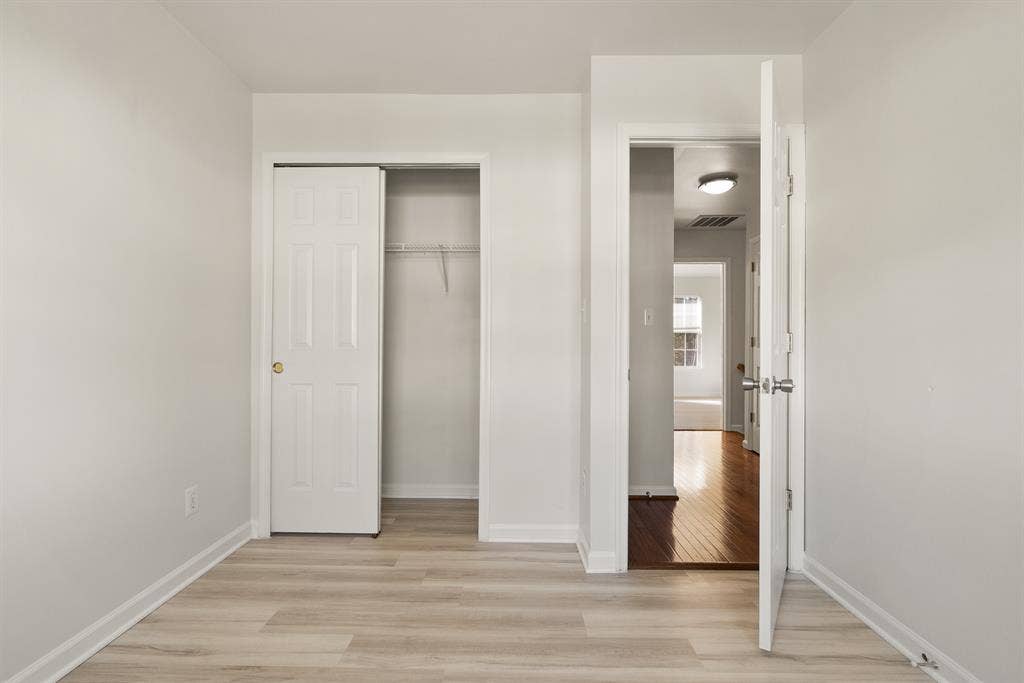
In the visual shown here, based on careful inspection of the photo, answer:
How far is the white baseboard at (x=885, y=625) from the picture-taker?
68.4 inches

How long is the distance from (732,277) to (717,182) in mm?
2572

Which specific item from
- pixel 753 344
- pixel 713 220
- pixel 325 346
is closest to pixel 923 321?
pixel 325 346

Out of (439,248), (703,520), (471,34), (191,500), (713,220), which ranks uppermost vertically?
(713,220)

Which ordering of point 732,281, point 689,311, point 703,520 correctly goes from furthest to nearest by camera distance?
point 689,311, point 732,281, point 703,520

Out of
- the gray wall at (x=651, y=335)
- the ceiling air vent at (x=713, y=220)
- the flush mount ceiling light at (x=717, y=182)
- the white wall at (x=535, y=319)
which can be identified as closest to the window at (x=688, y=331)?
the ceiling air vent at (x=713, y=220)

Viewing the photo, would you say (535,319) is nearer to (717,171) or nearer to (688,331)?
(717,171)

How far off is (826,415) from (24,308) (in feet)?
10.1

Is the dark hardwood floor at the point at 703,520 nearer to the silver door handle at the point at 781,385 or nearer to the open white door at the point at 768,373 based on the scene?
the open white door at the point at 768,373

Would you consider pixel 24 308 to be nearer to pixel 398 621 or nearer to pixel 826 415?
pixel 398 621

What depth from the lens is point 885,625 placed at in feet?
6.64

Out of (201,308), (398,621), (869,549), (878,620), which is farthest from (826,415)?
(201,308)

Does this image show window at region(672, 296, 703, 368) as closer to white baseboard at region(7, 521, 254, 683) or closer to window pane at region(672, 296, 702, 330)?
window pane at region(672, 296, 702, 330)

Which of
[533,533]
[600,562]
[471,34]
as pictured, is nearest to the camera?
[471,34]

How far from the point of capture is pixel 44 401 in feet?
5.63
